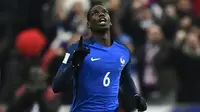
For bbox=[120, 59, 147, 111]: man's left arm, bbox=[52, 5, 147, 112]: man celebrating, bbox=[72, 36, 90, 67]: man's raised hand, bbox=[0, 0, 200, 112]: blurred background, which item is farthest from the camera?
bbox=[0, 0, 200, 112]: blurred background

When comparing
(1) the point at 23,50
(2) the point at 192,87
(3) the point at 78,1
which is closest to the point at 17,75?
(1) the point at 23,50

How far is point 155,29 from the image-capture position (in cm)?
1250

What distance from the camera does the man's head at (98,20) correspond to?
22.7 ft

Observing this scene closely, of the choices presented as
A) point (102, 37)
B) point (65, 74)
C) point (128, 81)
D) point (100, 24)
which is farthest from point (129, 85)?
point (65, 74)

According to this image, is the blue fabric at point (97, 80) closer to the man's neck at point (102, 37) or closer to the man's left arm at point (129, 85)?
the man's neck at point (102, 37)

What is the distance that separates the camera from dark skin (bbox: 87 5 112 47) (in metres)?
6.93

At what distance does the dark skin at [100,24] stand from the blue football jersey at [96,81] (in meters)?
0.07

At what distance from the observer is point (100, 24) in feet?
22.7

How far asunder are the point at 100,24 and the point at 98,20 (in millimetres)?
45

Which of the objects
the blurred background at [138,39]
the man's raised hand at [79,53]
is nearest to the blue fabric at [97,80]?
the man's raised hand at [79,53]

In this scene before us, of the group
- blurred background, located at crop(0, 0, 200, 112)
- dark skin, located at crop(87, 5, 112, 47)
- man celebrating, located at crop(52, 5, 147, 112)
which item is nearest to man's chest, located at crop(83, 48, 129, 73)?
man celebrating, located at crop(52, 5, 147, 112)

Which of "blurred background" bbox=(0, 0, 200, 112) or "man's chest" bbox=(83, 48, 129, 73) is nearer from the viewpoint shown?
"man's chest" bbox=(83, 48, 129, 73)

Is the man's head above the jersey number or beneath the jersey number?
above

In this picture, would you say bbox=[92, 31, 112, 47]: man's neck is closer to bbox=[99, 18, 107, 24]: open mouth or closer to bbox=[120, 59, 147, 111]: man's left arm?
bbox=[99, 18, 107, 24]: open mouth
